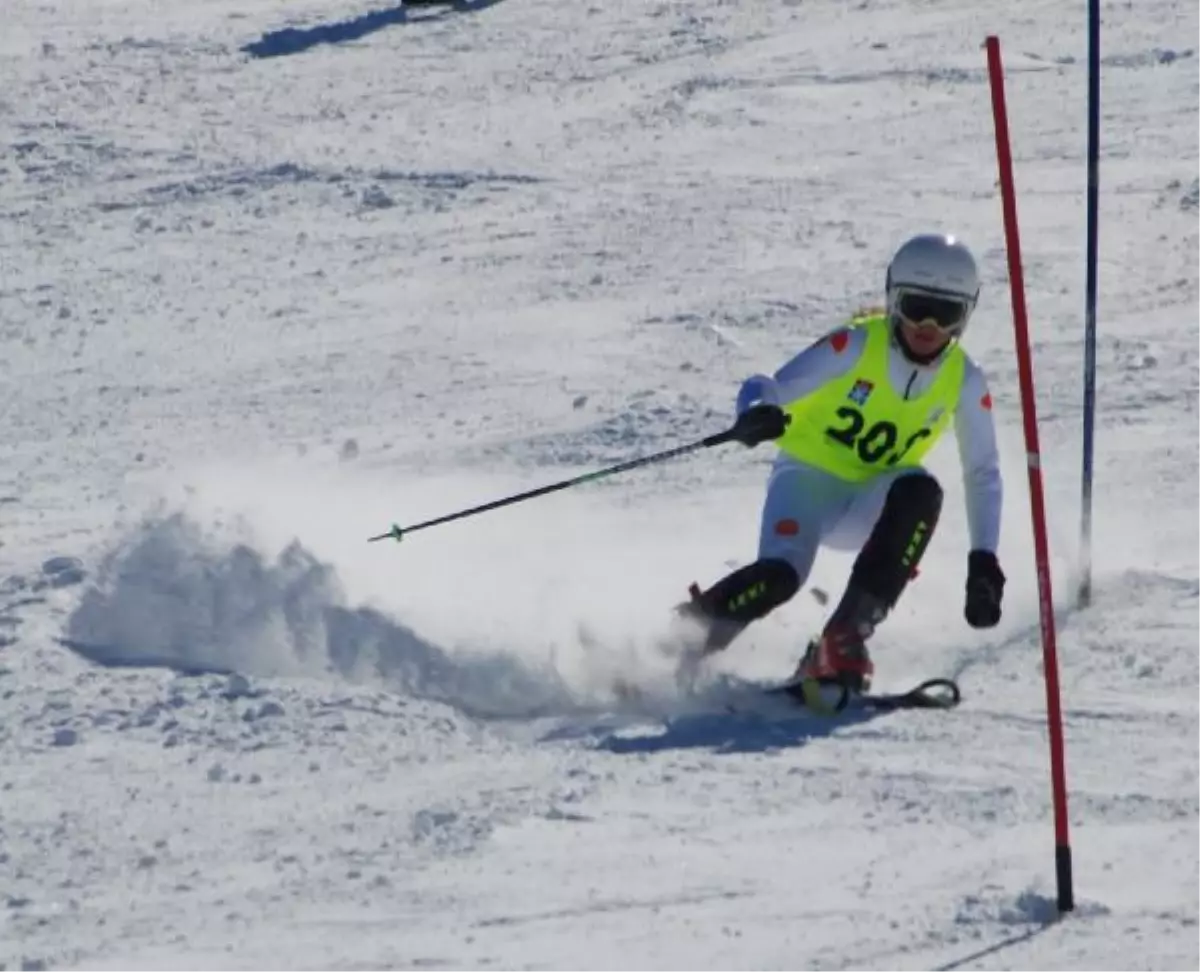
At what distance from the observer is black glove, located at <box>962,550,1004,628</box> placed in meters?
7.33

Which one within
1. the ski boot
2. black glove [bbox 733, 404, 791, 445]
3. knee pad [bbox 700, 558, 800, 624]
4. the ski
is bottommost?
the ski

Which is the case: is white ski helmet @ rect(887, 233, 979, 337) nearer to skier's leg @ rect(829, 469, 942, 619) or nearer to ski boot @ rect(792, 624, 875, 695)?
skier's leg @ rect(829, 469, 942, 619)

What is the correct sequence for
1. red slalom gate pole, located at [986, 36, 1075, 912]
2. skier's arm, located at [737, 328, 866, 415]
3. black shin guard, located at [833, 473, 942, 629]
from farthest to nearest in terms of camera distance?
skier's arm, located at [737, 328, 866, 415], black shin guard, located at [833, 473, 942, 629], red slalom gate pole, located at [986, 36, 1075, 912]

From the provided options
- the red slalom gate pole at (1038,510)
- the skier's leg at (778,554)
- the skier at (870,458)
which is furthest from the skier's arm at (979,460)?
the red slalom gate pole at (1038,510)

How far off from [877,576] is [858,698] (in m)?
0.35

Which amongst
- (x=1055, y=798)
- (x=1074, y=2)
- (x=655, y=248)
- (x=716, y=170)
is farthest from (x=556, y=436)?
(x=1074, y=2)

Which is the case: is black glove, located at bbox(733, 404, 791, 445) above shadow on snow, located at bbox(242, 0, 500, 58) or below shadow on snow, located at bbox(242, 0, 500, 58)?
below

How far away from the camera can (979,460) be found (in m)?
7.90

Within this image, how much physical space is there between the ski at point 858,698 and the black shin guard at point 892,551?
200mm

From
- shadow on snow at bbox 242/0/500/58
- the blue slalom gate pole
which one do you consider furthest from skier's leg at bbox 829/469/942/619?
shadow on snow at bbox 242/0/500/58

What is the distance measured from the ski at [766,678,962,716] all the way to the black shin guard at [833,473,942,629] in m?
0.20

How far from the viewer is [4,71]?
16750 millimetres

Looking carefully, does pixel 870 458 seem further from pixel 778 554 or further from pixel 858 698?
pixel 858 698

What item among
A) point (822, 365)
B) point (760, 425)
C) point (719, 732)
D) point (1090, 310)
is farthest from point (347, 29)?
point (719, 732)
